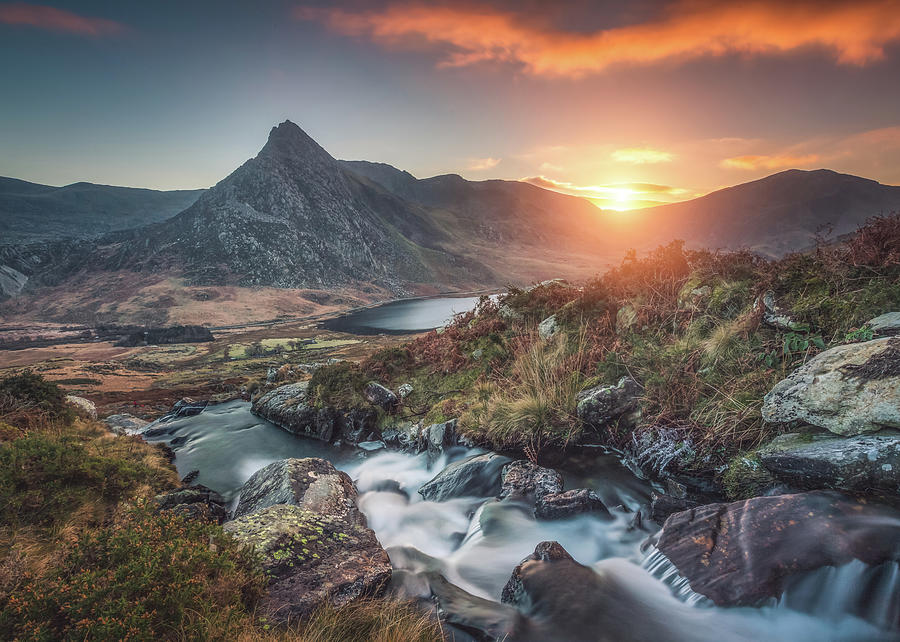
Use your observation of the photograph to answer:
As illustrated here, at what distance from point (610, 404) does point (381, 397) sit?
653cm

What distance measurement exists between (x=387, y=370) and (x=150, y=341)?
58709mm

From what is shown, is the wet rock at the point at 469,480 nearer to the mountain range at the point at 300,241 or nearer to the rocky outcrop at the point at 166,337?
the rocky outcrop at the point at 166,337

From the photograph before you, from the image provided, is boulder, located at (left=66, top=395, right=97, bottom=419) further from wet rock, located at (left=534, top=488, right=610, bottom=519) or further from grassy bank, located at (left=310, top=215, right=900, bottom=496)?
wet rock, located at (left=534, top=488, right=610, bottom=519)

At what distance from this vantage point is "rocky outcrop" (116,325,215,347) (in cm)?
5408

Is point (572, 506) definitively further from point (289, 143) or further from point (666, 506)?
point (289, 143)

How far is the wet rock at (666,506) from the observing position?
5305 millimetres

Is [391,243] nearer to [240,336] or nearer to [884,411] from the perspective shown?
[240,336]

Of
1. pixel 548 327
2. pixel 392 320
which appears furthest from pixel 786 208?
pixel 548 327

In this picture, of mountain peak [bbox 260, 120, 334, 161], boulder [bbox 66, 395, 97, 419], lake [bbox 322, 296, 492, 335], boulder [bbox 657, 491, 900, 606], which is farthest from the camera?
mountain peak [bbox 260, 120, 334, 161]

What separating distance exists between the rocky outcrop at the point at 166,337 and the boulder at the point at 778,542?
64.4 metres

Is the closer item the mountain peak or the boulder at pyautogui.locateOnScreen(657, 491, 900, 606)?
the boulder at pyautogui.locateOnScreen(657, 491, 900, 606)

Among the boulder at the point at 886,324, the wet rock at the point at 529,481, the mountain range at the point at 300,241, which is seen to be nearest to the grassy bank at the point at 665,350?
the boulder at the point at 886,324

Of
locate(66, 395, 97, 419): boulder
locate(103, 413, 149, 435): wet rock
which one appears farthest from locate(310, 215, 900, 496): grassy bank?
locate(103, 413, 149, 435): wet rock

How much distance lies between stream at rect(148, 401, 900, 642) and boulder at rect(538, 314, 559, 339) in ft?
12.4
